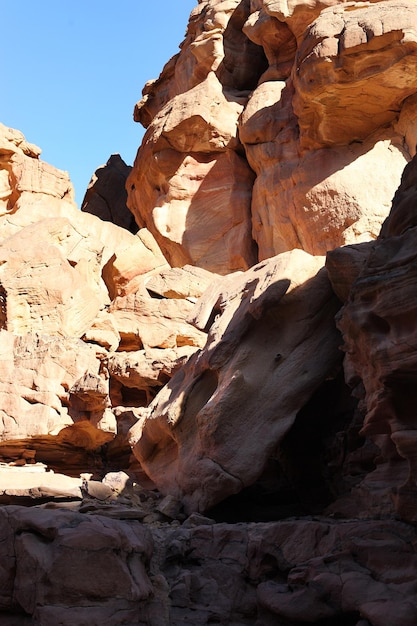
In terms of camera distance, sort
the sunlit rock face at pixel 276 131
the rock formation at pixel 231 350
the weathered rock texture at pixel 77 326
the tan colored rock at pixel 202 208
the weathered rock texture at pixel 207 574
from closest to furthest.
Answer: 1. the weathered rock texture at pixel 207 574
2. the rock formation at pixel 231 350
3. the weathered rock texture at pixel 77 326
4. the sunlit rock face at pixel 276 131
5. the tan colored rock at pixel 202 208

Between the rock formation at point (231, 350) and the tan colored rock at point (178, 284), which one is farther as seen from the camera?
the tan colored rock at point (178, 284)

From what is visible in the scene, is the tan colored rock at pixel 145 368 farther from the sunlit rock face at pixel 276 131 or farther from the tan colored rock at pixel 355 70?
the tan colored rock at pixel 355 70

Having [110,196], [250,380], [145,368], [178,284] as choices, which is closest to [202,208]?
[178,284]

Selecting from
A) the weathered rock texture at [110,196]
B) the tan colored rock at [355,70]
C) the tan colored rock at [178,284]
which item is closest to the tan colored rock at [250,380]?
the tan colored rock at [178,284]

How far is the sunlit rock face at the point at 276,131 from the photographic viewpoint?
44.6 ft

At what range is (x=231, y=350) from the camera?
8.13 m

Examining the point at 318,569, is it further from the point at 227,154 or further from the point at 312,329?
the point at 227,154

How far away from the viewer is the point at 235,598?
18.9ft

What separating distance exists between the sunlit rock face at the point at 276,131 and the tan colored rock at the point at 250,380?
253 inches

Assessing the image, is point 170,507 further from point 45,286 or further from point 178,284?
point 178,284

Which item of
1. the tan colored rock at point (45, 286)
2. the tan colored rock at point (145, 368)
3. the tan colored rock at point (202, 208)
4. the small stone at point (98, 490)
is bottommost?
the small stone at point (98, 490)

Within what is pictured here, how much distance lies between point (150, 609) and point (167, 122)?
14.4 m

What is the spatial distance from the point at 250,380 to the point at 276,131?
9.86 m

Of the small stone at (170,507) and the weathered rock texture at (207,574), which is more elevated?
the small stone at (170,507)
